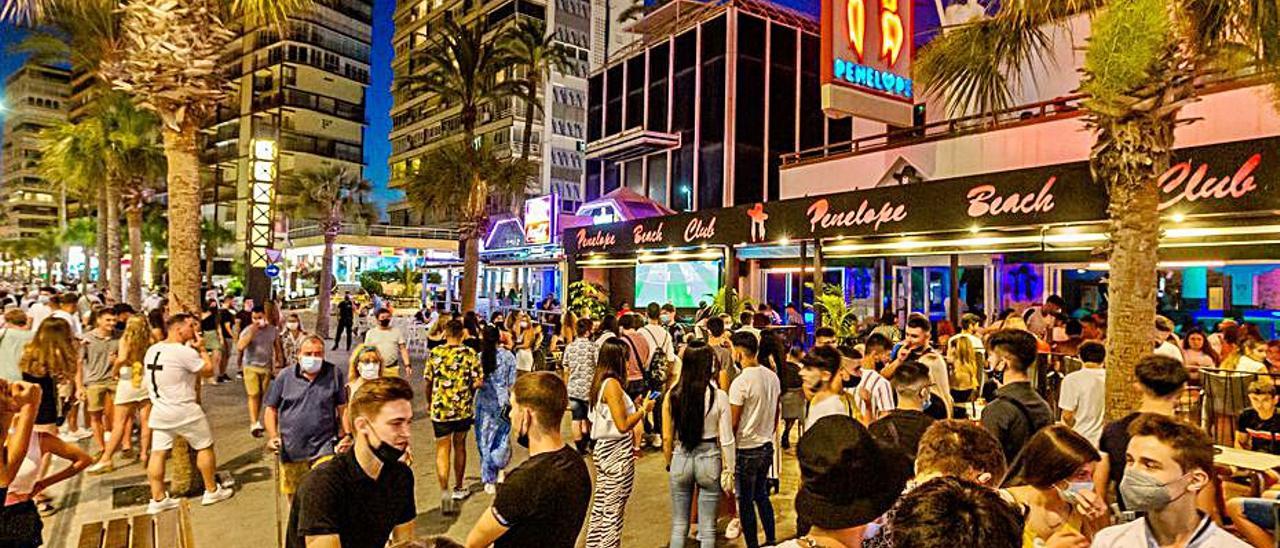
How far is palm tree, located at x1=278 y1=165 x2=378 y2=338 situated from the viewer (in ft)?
82.1

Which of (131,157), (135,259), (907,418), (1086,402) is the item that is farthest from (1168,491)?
(131,157)

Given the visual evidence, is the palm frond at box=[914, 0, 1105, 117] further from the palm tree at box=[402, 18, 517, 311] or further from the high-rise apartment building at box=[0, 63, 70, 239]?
the high-rise apartment building at box=[0, 63, 70, 239]

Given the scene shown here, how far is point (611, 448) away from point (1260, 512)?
3.56 meters

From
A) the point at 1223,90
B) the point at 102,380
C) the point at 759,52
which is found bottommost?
the point at 102,380

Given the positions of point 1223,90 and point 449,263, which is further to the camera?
point 449,263

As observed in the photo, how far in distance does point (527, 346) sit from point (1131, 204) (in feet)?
25.0

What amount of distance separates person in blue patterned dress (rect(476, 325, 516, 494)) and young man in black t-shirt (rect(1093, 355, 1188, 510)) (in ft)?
15.9

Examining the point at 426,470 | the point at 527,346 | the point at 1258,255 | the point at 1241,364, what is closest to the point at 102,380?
the point at 426,470

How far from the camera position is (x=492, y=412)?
6.82m

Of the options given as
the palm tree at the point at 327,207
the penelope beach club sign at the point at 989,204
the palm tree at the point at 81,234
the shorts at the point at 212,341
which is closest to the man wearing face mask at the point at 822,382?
the penelope beach club sign at the point at 989,204

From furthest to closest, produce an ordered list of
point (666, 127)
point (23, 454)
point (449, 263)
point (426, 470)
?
1. point (666, 127)
2. point (449, 263)
3. point (426, 470)
4. point (23, 454)

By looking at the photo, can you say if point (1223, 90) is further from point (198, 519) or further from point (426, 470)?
point (198, 519)

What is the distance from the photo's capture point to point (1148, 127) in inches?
245

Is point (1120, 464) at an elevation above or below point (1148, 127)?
below
